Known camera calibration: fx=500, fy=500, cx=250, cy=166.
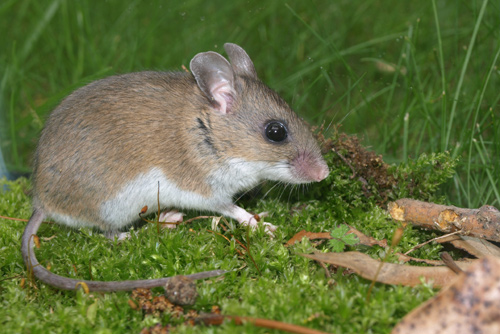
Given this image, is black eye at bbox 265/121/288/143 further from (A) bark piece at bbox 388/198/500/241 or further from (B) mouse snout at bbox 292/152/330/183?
(A) bark piece at bbox 388/198/500/241

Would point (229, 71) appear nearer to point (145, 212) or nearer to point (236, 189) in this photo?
point (236, 189)

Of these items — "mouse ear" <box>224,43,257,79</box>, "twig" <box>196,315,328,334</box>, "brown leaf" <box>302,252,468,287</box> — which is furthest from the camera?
"mouse ear" <box>224,43,257,79</box>

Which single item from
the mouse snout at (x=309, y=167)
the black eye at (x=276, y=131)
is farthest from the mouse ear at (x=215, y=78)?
the mouse snout at (x=309, y=167)

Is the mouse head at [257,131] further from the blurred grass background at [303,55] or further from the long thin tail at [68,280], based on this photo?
the long thin tail at [68,280]

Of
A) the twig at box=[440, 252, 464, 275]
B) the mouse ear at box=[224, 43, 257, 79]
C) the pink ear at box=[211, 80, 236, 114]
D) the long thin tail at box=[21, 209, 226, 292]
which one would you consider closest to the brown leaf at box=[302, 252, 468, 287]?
the twig at box=[440, 252, 464, 275]

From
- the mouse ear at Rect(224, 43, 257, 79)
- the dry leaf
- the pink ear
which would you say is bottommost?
the dry leaf

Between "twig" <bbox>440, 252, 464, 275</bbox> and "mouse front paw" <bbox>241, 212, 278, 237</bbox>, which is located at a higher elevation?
"twig" <bbox>440, 252, 464, 275</bbox>
